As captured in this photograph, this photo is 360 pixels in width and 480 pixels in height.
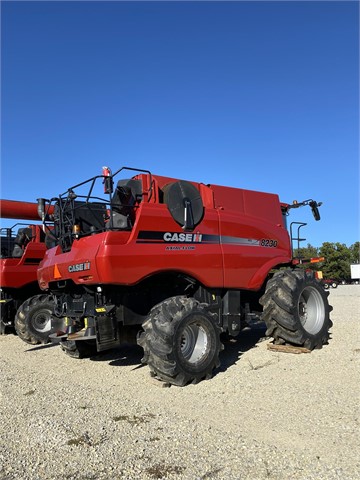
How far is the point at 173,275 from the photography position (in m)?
6.70

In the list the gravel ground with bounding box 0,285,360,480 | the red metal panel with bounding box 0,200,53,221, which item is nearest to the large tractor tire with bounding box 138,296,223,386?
the gravel ground with bounding box 0,285,360,480

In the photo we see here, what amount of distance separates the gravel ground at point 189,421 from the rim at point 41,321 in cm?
291

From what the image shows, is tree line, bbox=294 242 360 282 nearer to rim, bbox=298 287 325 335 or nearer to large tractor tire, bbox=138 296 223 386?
rim, bbox=298 287 325 335

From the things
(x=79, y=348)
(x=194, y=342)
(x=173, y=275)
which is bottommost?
(x=79, y=348)

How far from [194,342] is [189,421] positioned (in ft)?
6.36

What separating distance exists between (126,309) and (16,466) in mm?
3024

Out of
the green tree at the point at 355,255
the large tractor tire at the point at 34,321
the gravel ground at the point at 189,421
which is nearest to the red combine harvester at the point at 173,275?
the gravel ground at the point at 189,421

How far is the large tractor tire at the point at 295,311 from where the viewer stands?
7391 millimetres

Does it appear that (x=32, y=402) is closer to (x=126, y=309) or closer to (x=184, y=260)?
(x=126, y=309)

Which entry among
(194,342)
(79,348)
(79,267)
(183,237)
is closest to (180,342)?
(194,342)

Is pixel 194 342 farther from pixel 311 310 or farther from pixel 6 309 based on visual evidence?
pixel 6 309

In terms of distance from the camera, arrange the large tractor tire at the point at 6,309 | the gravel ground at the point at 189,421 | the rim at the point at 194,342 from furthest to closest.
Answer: the large tractor tire at the point at 6,309, the rim at the point at 194,342, the gravel ground at the point at 189,421

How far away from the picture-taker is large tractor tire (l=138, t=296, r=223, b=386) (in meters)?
5.77

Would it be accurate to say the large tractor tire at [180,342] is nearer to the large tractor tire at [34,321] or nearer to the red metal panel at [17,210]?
the large tractor tire at [34,321]
